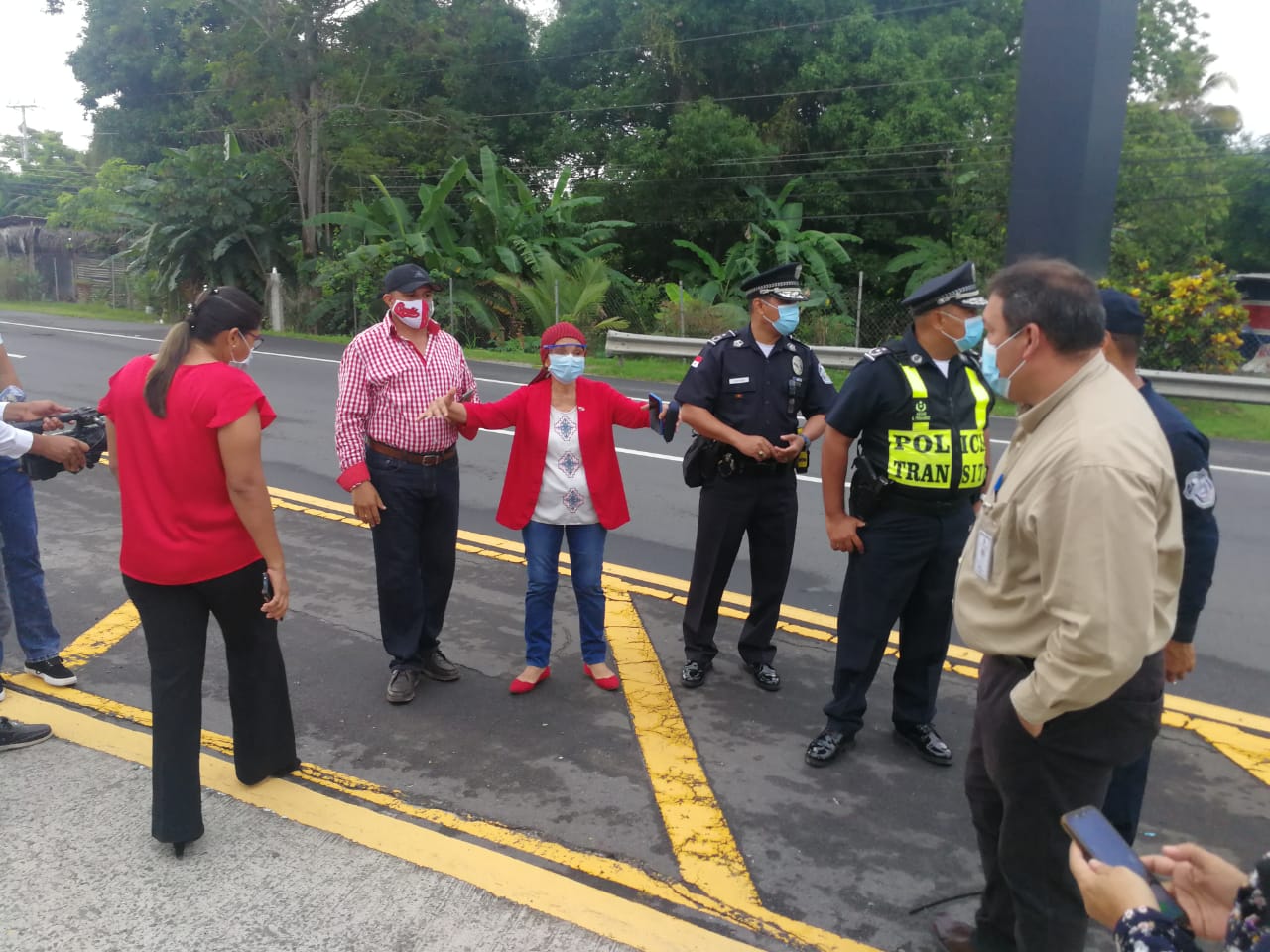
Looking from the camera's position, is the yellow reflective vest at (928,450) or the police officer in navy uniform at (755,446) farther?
the police officer in navy uniform at (755,446)

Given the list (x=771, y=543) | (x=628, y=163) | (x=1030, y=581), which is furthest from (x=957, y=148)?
(x=1030, y=581)

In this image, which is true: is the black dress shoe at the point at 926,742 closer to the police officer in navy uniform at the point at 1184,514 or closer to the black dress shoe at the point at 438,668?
the police officer in navy uniform at the point at 1184,514

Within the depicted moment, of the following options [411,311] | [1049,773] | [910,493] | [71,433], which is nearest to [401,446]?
[411,311]

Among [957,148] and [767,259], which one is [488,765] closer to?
[767,259]

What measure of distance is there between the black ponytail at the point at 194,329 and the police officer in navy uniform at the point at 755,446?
1902 millimetres

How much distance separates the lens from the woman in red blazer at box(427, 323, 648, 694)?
4.48 meters

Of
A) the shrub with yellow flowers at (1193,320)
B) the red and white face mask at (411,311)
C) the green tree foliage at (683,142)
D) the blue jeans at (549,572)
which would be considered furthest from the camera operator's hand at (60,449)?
the green tree foliage at (683,142)

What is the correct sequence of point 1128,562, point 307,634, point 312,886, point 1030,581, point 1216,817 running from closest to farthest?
point 1128,562
point 1030,581
point 312,886
point 1216,817
point 307,634

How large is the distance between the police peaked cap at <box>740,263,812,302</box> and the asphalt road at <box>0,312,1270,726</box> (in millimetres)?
1796

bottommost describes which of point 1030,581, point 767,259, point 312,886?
point 312,886

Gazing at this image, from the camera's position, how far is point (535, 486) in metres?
4.48

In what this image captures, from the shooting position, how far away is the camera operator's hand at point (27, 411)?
4062 mm

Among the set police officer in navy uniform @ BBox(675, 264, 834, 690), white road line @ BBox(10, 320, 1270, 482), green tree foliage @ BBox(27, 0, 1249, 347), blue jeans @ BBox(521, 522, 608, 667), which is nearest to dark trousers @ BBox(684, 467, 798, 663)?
police officer in navy uniform @ BBox(675, 264, 834, 690)

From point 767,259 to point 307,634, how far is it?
18.1 m
